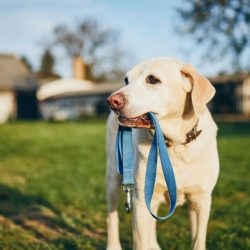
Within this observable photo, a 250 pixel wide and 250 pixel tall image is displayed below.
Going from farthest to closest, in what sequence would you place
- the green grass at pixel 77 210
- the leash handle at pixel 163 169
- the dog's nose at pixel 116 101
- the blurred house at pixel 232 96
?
the blurred house at pixel 232 96 → the green grass at pixel 77 210 → the leash handle at pixel 163 169 → the dog's nose at pixel 116 101

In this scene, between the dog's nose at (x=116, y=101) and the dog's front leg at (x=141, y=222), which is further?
the dog's front leg at (x=141, y=222)

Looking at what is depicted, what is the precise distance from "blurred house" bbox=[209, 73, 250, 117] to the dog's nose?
35.8 metres

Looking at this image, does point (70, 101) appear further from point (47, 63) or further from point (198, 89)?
point (198, 89)

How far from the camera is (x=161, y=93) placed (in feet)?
11.3

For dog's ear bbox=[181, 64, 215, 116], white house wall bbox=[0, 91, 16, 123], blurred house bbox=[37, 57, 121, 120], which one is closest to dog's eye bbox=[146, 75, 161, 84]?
dog's ear bbox=[181, 64, 215, 116]

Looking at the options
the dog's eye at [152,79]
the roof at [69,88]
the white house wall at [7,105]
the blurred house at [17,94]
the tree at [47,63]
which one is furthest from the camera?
the tree at [47,63]

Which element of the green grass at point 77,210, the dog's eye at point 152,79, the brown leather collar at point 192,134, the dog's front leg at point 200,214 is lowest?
the green grass at point 77,210

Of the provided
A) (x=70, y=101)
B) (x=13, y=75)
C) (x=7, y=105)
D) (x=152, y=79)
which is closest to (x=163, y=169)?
(x=152, y=79)

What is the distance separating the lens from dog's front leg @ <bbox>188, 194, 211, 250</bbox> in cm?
373

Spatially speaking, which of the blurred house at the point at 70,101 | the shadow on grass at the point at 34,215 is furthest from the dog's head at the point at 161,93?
the blurred house at the point at 70,101

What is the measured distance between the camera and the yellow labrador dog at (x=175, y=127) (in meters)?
3.40

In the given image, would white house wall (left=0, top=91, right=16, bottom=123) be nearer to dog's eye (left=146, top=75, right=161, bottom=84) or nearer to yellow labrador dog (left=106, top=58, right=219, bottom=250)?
yellow labrador dog (left=106, top=58, right=219, bottom=250)

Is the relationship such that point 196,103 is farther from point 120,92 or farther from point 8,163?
point 8,163

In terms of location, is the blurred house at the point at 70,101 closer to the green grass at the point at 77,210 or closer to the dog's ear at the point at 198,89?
the green grass at the point at 77,210
